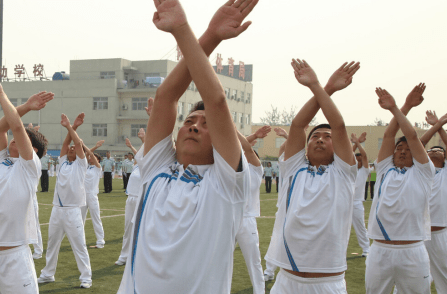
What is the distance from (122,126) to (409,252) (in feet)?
177

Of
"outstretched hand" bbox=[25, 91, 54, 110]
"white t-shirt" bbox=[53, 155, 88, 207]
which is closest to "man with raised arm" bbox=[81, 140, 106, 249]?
"white t-shirt" bbox=[53, 155, 88, 207]

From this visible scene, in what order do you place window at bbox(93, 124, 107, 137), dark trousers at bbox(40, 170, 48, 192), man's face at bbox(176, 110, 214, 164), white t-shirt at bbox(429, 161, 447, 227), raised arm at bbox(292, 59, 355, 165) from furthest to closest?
window at bbox(93, 124, 107, 137), dark trousers at bbox(40, 170, 48, 192), white t-shirt at bbox(429, 161, 447, 227), raised arm at bbox(292, 59, 355, 165), man's face at bbox(176, 110, 214, 164)

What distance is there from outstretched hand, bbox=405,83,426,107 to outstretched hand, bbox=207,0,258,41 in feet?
12.4

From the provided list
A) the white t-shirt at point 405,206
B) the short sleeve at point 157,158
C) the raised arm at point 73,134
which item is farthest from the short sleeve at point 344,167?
the raised arm at point 73,134

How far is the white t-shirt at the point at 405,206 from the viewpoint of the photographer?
17.8ft

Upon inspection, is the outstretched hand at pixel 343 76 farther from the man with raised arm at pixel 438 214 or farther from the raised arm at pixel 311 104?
the man with raised arm at pixel 438 214

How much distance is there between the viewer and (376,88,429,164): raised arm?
5.21 metres

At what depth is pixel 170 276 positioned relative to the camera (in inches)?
93.4

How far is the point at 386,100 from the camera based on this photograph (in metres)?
5.24

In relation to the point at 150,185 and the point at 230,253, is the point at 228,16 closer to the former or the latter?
the point at 150,185

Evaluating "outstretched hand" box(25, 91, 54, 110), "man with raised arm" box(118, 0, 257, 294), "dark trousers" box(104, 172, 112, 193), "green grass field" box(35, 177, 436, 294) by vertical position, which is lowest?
"green grass field" box(35, 177, 436, 294)

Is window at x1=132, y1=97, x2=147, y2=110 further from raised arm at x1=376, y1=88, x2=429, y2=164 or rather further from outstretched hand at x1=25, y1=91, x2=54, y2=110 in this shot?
raised arm at x1=376, y1=88, x2=429, y2=164

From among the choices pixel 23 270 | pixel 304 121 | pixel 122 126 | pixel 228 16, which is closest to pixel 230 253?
pixel 228 16

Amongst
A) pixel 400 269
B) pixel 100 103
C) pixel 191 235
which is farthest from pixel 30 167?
pixel 100 103
